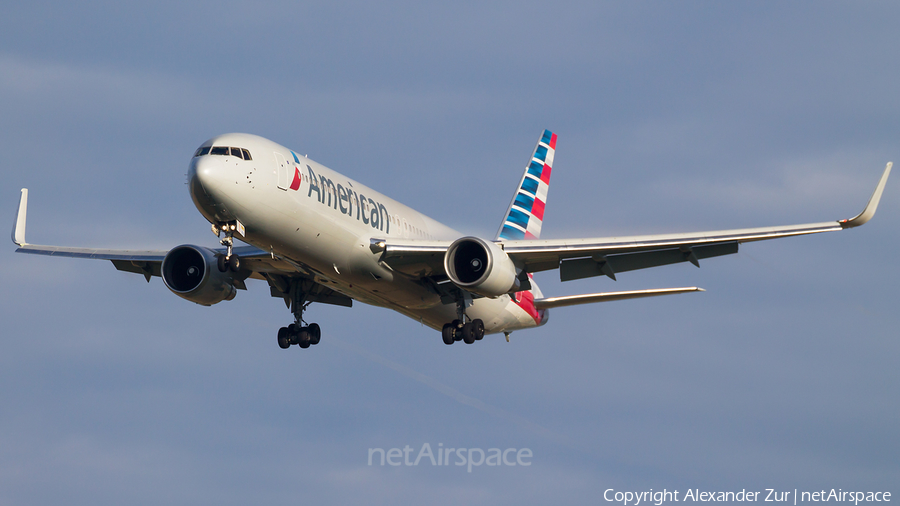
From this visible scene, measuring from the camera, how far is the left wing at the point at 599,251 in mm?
33000

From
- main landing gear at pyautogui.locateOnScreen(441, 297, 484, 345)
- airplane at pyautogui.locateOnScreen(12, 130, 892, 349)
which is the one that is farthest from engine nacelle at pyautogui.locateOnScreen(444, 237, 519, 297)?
main landing gear at pyautogui.locateOnScreen(441, 297, 484, 345)

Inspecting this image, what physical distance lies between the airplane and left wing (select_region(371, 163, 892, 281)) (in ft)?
0.13

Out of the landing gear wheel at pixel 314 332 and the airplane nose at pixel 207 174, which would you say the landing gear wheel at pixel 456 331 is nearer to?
the landing gear wheel at pixel 314 332

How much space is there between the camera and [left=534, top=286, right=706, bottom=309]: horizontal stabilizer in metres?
35.7

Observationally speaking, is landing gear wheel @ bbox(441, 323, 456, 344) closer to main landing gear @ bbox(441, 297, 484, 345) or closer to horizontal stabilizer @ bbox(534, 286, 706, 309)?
main landing gear @ bbox(441, 297, 484, 345)

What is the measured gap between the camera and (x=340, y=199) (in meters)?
33.1

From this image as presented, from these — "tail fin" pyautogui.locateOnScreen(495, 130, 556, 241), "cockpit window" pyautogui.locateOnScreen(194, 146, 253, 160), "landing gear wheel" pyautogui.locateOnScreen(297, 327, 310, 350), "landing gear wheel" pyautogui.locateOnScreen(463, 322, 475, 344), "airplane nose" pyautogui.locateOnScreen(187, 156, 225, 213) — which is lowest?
"landing gear wheel" pyautogui.locateOnScreen(463, 322, 475, 344)

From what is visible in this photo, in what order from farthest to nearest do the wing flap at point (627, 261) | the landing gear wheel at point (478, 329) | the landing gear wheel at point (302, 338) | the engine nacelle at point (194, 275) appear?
the landing gear wheel at point (302, 338)
the engine nacelle at point (194, 275)
the landing gear wheel at point (478, 329)
the wing flap at point (627, 261)

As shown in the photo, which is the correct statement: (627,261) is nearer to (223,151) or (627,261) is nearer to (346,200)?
→ (346,200)

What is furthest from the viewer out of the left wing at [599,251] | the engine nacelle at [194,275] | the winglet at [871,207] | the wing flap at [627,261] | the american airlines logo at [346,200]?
the engine nacelle at [194,275]

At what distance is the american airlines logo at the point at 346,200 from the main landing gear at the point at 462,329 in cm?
428

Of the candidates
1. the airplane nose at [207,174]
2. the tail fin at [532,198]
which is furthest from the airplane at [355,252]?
the tail fin at [532,198]

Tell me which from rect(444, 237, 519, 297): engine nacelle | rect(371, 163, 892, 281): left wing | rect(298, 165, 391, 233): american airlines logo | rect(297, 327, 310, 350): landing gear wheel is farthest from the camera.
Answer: rect(297, 327, 310, 350): landing gear wheel

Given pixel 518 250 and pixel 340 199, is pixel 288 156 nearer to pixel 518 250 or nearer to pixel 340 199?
pixel 340 199
